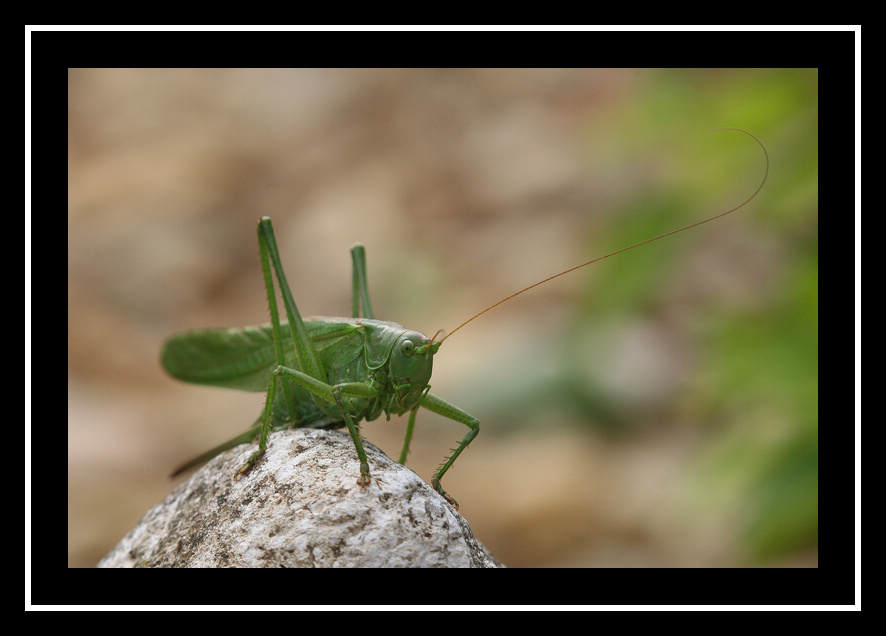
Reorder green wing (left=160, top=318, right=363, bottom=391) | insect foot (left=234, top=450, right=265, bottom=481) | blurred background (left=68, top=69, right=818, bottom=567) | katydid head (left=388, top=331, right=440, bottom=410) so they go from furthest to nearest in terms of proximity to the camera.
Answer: blurred background (left=68, top=69, right=818, bottom=567) → green wing (left=160, top=318, right=363, bottom=391) → katydid head (left=388, top=331, right=440, bottom=410) → insect foot (left=234, top=450, right=265, bottom=481)

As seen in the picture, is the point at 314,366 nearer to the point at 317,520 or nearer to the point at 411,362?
the point at 411,362

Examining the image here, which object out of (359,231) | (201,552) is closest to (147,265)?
(359,231)

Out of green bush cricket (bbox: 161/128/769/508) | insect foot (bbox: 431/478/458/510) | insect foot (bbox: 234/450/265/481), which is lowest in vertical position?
insect foot (bbox: 431/478/458/510)

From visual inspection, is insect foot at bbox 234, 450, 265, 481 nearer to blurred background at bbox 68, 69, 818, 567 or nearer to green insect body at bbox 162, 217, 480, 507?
green insect body at bbox 162, 217, 480, 507

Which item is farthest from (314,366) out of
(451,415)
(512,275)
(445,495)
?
(512,275)

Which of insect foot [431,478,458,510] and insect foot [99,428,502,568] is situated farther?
insect foot [431,478,458,510]

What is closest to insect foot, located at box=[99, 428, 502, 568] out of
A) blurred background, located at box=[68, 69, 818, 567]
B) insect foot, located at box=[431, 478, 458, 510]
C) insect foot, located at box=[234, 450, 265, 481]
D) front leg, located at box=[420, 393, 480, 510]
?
insect foot, located at box=[234, 450, 265, 481]

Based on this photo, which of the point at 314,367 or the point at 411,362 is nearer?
the point at 411,362

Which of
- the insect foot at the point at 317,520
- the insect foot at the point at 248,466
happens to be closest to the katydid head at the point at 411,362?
the insect foot at the point at 317,520
